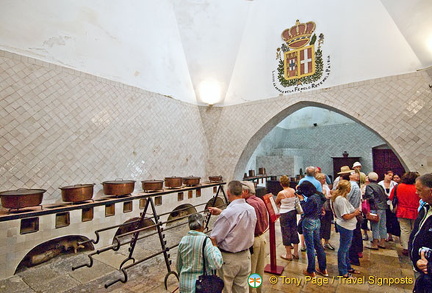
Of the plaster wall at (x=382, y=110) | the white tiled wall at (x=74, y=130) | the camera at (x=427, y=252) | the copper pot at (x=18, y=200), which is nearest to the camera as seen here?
the camera at (x=427, y=252)

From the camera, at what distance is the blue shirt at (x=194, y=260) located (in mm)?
1635

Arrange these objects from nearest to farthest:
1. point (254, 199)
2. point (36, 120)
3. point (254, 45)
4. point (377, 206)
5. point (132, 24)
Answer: point (254, 199) < point (36, 120) < point (377, 206) < point (132, 24) < point (254, 45)

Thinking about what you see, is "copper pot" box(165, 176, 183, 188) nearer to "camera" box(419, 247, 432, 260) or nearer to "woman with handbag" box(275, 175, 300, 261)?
"woman with handbag" box(275, 175, 300, 261)

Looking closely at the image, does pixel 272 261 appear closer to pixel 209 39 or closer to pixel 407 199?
pixel 407 199

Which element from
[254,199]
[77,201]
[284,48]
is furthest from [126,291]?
[284,48]

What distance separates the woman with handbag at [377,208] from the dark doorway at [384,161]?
5.68 m

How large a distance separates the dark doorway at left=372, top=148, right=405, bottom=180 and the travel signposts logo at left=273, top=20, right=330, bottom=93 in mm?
5524

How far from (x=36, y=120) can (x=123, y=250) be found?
8.76 feet

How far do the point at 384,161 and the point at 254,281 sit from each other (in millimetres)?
8789

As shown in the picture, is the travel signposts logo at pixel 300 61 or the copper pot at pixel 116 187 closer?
the copper pot at pixel 116 187

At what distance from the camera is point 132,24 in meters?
4.77

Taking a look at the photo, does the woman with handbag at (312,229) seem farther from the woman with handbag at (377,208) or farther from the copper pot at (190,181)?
the copper pot at (190,181)

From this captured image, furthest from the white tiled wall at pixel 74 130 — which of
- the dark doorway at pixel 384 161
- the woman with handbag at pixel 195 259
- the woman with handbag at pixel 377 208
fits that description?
the dark doorway at pixel 384 161

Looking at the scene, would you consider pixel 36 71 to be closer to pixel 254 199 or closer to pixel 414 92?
pixel 254 199
